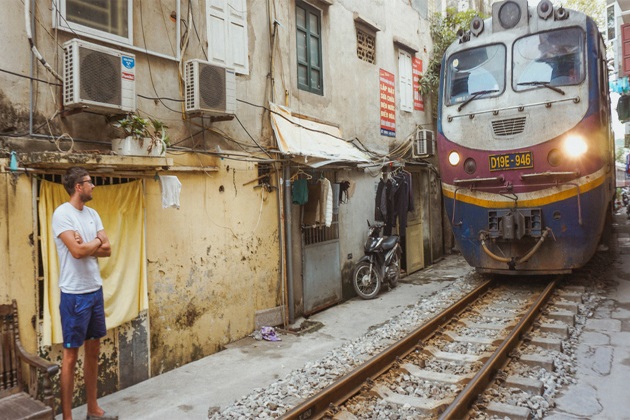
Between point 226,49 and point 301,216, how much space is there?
2.88 m

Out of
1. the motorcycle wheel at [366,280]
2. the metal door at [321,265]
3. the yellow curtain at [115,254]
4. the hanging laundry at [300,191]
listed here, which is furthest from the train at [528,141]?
the yellow curtain at [115,254]

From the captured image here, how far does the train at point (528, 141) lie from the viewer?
7137mm

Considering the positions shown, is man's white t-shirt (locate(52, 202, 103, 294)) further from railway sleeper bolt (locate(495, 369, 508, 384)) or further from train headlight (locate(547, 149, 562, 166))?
train headlight (locate(547, 149, 562, 166))

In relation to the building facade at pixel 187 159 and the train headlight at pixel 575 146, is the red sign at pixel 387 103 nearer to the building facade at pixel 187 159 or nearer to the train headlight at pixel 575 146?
the building facade at pixel 187 159

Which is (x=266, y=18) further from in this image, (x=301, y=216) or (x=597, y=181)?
(x=597, y=181)

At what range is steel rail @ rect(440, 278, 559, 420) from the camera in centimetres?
392

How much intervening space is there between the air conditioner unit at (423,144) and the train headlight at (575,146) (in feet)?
14.5

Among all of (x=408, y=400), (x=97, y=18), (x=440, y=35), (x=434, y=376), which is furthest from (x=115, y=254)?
(x=440, y=35)

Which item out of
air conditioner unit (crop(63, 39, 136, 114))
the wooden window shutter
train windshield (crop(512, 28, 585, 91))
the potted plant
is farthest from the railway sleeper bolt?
the wooden window shutter

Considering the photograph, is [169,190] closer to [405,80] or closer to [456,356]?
[456,356]

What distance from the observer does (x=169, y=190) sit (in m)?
5.27

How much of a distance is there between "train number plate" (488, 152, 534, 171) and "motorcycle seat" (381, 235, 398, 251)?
2601mm

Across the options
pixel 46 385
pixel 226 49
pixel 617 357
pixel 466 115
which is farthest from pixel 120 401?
pixel 466 115

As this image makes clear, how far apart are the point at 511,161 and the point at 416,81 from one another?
214 inches
